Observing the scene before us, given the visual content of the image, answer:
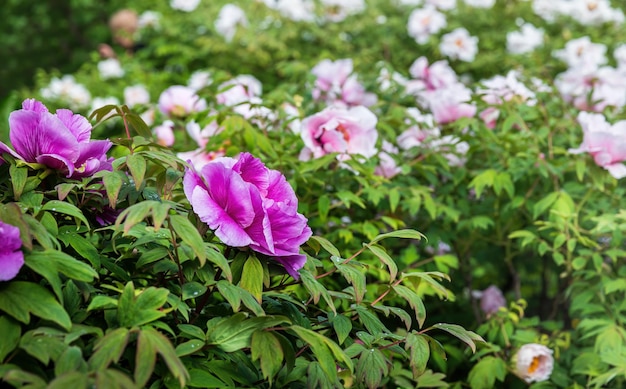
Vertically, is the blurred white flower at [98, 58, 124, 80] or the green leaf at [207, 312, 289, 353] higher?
the green leaf at [207, 312, 289, 353]

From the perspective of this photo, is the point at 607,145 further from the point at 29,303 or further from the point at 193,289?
the point at 29,303

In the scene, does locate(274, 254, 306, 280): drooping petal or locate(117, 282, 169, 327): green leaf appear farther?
locate(274, 254, 306, 280): drooping petal

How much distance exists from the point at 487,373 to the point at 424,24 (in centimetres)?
284

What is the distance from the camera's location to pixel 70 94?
197 inches

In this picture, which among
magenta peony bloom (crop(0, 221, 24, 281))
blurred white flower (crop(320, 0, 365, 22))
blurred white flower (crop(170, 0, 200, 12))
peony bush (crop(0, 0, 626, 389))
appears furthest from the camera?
blurred white flower (crop(170, 0, 200, 12))

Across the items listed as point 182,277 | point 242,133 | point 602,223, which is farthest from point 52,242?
point 602,223

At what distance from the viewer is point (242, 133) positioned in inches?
96.3

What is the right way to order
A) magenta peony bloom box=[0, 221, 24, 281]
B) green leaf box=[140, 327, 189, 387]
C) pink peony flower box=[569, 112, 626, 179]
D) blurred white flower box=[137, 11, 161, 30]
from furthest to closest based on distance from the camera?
1. blurred white flower box=[137, 11, 161, 30]
2. pink peony flower box=[569, 112, 626, 179]
3. magenta peony bloom box=[0, 221, 24, 281]
4. green leaf box=[140, 327, 189, 387]

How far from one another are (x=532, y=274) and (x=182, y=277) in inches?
113

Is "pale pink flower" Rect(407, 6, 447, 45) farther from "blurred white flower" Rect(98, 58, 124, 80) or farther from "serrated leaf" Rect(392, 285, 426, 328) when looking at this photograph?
"serrated leaf" Rect(392, 285, 426, 328)

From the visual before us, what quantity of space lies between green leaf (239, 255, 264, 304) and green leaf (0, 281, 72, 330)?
0.30 m

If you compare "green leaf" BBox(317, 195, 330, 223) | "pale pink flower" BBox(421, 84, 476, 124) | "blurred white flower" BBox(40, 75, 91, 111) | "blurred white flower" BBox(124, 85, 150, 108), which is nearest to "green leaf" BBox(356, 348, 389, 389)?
"green leaf" BBox(317, 195, 330, 223)

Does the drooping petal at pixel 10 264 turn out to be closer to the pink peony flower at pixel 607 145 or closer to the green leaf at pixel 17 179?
the green leaf at pixel 17 179

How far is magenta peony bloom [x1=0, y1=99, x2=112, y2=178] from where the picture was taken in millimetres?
1410
